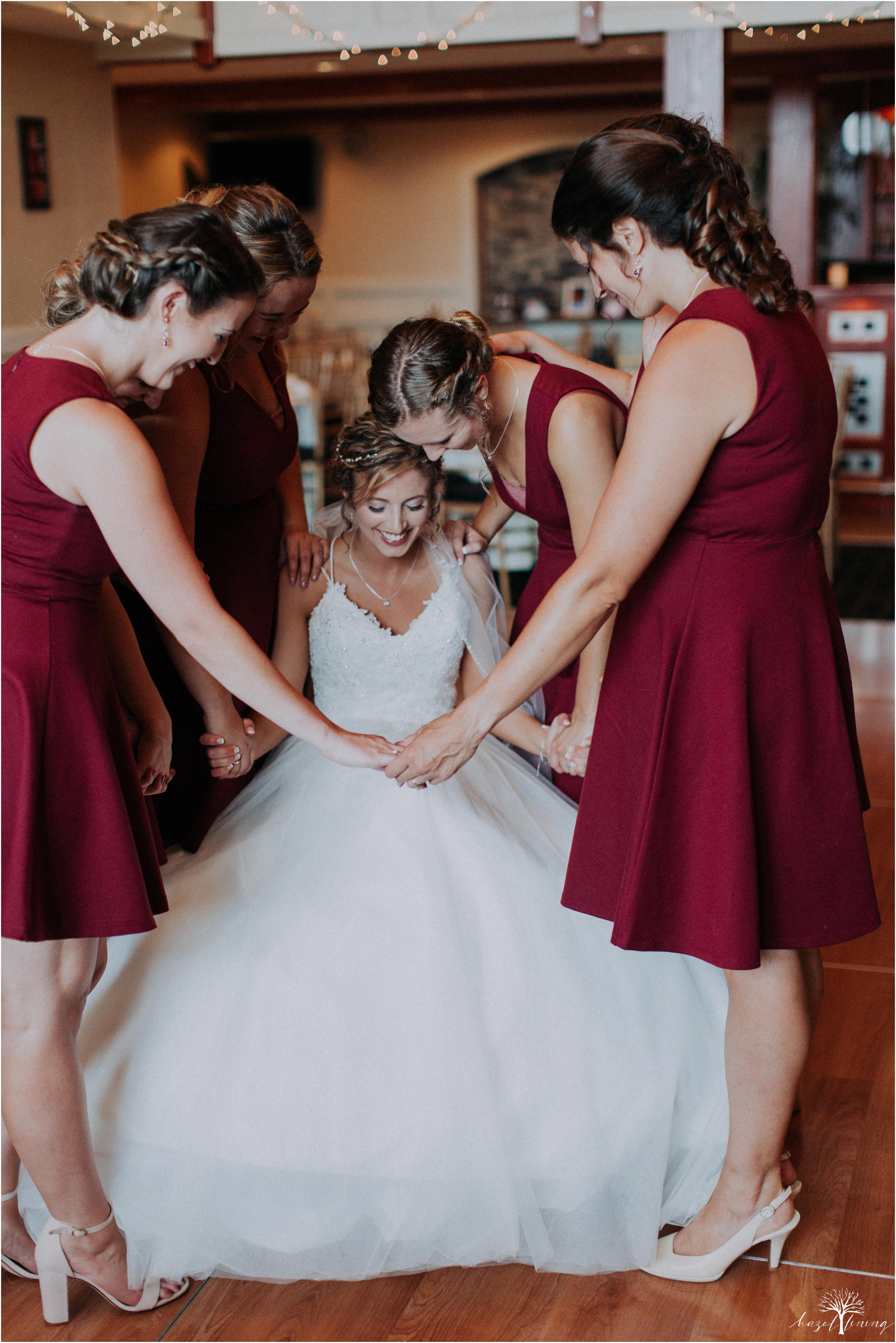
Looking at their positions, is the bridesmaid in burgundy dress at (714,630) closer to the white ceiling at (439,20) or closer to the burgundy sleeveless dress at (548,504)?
the burgundy sleeveless dress at (548,504)

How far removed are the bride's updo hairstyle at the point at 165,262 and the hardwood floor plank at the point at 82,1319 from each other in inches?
59.1

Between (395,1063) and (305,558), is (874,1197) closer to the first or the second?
(395,1063)

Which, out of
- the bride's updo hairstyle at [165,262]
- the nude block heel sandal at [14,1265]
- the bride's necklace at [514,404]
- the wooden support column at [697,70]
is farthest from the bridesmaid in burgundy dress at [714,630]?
the wooden support column at [697,70]

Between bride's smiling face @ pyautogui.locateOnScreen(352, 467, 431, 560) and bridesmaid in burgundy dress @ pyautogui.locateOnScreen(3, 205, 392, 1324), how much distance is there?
24.8 inches

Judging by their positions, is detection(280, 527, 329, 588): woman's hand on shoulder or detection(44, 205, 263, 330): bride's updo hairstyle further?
detection(280, 527, 329, 588): woman's hand on shoulder

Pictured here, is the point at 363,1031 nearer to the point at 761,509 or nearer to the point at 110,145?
the point at 761,509

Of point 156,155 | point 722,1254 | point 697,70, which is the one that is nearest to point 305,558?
point 722,1254

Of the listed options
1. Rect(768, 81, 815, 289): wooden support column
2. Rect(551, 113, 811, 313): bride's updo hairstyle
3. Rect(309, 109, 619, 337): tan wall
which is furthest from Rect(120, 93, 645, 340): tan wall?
Rect(551, 113, 811, 313): bride's updo hairstyle

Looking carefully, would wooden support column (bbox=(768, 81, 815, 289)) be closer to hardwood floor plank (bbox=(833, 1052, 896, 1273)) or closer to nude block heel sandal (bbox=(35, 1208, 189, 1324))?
hardwood floor plank (bbox=(833, 1052, 896, 1273))

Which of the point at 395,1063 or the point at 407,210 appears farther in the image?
the point at 407,210

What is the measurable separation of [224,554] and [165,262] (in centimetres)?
88

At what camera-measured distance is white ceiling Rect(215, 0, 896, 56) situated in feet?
16.7

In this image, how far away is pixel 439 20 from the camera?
5.47 m

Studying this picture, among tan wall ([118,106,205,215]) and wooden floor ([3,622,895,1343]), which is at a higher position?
tan wall ([118,106,205,215])
